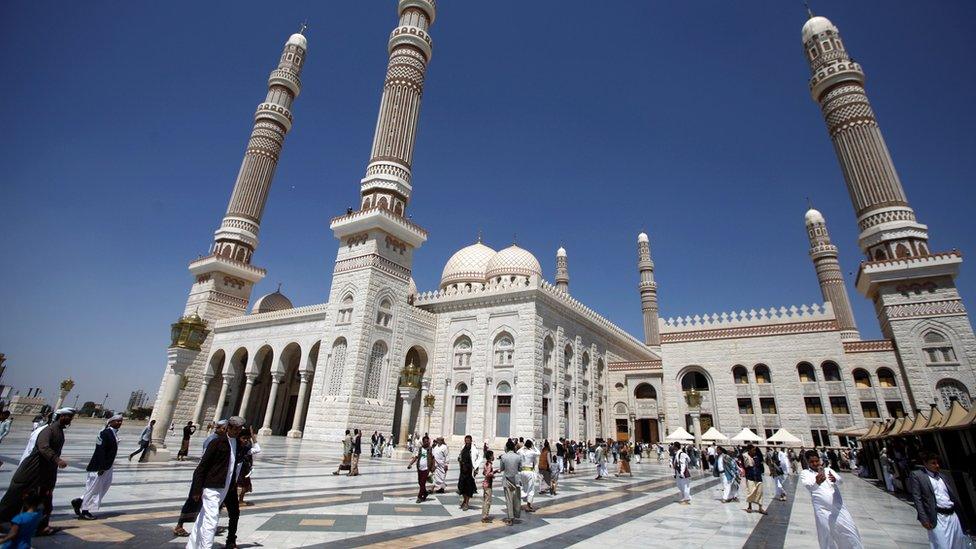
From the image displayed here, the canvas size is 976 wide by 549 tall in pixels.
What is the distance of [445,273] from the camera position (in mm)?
29562

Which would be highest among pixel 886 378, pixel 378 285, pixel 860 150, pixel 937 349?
pixel 860 150

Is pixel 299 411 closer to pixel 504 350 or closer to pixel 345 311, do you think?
pixel 345 311

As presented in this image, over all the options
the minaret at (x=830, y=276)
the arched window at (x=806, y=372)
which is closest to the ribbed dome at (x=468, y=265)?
the arched window at (x=806, y=372)

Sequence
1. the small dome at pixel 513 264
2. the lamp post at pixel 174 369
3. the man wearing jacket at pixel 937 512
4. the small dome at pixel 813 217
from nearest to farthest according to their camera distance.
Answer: the man wearing jacket at pixel 937 512, the lamp post at pixel 174 369, the small dome at pixel 513 264, the small dome at pixel 813 217

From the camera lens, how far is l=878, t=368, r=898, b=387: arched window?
1972 centimetres

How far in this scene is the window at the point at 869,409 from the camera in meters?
19.8

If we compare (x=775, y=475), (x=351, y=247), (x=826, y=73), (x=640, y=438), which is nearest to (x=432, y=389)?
(x=351, y=247)

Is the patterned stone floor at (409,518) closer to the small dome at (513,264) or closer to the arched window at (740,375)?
the arched window at (740,375)

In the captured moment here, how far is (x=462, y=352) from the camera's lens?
75.9 feet

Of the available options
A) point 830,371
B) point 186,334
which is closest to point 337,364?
point 186,334

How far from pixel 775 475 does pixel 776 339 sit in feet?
50.0

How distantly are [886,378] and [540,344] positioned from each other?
14.7m

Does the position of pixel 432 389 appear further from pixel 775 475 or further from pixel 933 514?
pixel 933 514

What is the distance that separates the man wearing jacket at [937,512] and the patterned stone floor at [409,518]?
128 cm
